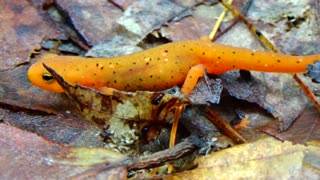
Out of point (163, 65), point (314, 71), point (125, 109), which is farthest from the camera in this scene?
point (163, 65)

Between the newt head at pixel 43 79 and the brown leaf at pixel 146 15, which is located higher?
the brown leaf at pixel 146 15

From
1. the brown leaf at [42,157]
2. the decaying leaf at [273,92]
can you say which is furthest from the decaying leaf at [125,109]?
the decaying leaf at [273,92]

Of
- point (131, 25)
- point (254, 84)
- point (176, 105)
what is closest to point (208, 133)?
point (176, 105)

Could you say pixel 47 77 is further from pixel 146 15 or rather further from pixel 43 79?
pixel 146 15

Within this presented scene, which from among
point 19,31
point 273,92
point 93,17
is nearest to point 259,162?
point 273,92

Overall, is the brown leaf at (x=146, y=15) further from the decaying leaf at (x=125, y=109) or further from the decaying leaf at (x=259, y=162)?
the decaying leaf at (x=259, y=162)

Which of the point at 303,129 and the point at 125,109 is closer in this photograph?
the point at 125,109

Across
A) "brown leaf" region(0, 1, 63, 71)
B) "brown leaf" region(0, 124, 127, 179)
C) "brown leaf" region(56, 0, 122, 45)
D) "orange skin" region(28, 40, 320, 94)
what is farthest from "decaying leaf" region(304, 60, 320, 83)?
"brown leaf" region(0, 1, 63, 71)

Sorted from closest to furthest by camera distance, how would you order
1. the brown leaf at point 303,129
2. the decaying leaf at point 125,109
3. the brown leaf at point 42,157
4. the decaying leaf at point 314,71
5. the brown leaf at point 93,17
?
the brown leaf at point 42,157 < the decaying leaf at point 125,109 < the brown leaf at point 303,129 < the decaying leaf at point 314,71 < the brown leaf at point 93,17
